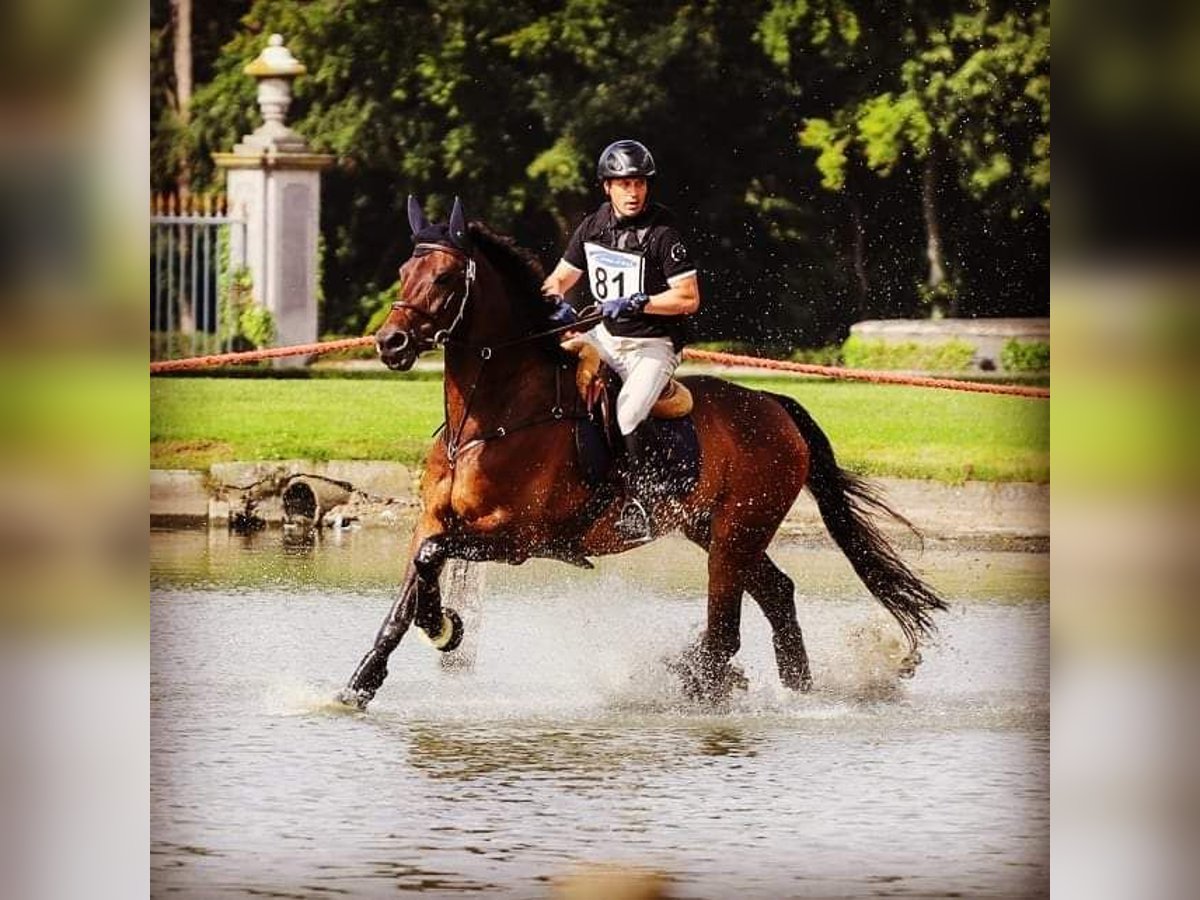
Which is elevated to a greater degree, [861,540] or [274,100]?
[274,100]

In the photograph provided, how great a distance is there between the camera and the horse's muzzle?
11.0m

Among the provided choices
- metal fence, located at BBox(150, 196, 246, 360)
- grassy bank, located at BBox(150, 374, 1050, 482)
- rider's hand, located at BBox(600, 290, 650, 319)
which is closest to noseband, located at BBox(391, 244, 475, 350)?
rider's hand, located at BBox(600, 290, 650, 319)

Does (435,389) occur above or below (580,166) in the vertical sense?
below

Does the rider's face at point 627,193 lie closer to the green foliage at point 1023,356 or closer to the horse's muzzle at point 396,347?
the horse's muzzle at point 396,347

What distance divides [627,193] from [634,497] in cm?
125

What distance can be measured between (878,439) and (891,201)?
430 centimetres

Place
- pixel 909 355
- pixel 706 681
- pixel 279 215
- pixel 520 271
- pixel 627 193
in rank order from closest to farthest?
pixel 520 271 < pixel 627 193 < pixel 706 681 < pixel 909 355 < pixel 279 215

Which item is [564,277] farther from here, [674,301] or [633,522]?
[633,522]

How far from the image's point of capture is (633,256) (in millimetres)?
11883

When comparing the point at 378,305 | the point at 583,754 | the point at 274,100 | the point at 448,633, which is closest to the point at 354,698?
the point at 448,633

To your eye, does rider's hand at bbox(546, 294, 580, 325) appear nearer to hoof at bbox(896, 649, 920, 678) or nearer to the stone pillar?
hoof at bbox(896, 649, 920, 678)
